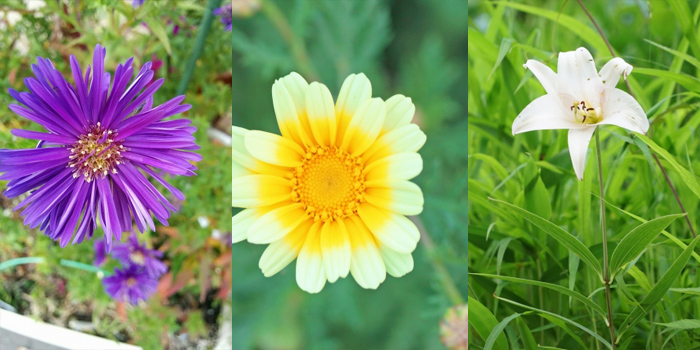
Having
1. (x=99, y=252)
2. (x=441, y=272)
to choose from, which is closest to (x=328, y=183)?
(x=441, y=272)

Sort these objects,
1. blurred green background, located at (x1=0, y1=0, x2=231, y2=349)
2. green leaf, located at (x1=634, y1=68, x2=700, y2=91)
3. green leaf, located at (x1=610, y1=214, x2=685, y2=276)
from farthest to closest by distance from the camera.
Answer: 1. blurred green background, located at (x1=0, y1=0, x2=231, y2=349)
2. green leaf, located at (x1=634, y1=68, x2=700, y2=91)
3. green leaf, located at (x1=610, y1=214, x2=685, y2=276)

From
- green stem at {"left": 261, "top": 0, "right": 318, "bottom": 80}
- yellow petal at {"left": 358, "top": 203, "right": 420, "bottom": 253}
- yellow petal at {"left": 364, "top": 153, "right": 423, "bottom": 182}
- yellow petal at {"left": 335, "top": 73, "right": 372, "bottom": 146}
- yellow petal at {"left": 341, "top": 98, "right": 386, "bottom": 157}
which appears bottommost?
yellow petal at {"left": 358, "top": 203, "right": 420, "bottom": 253}

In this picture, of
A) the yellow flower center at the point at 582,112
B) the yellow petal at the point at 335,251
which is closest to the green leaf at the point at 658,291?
the yellow flower center at the point at 582,112

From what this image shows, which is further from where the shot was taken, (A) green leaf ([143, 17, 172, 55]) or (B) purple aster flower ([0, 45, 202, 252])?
(A) green leaf ([143, 17, 172, 55])

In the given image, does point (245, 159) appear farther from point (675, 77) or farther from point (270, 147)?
point (675, 77)

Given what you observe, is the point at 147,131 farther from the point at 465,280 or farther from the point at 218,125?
the point at 218,125

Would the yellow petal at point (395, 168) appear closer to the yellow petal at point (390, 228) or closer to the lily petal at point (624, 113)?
the yellow petal at point (390, 228)

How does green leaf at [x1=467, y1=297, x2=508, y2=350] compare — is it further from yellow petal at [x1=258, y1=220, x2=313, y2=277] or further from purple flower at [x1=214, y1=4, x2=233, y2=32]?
purple flower at [x1=214, y1=4, x2=233, y2=32]

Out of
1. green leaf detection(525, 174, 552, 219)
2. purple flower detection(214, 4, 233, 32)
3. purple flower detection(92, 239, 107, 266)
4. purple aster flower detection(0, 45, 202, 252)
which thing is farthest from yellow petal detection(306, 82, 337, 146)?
purple flower detection(92, 239, 107, 266)
